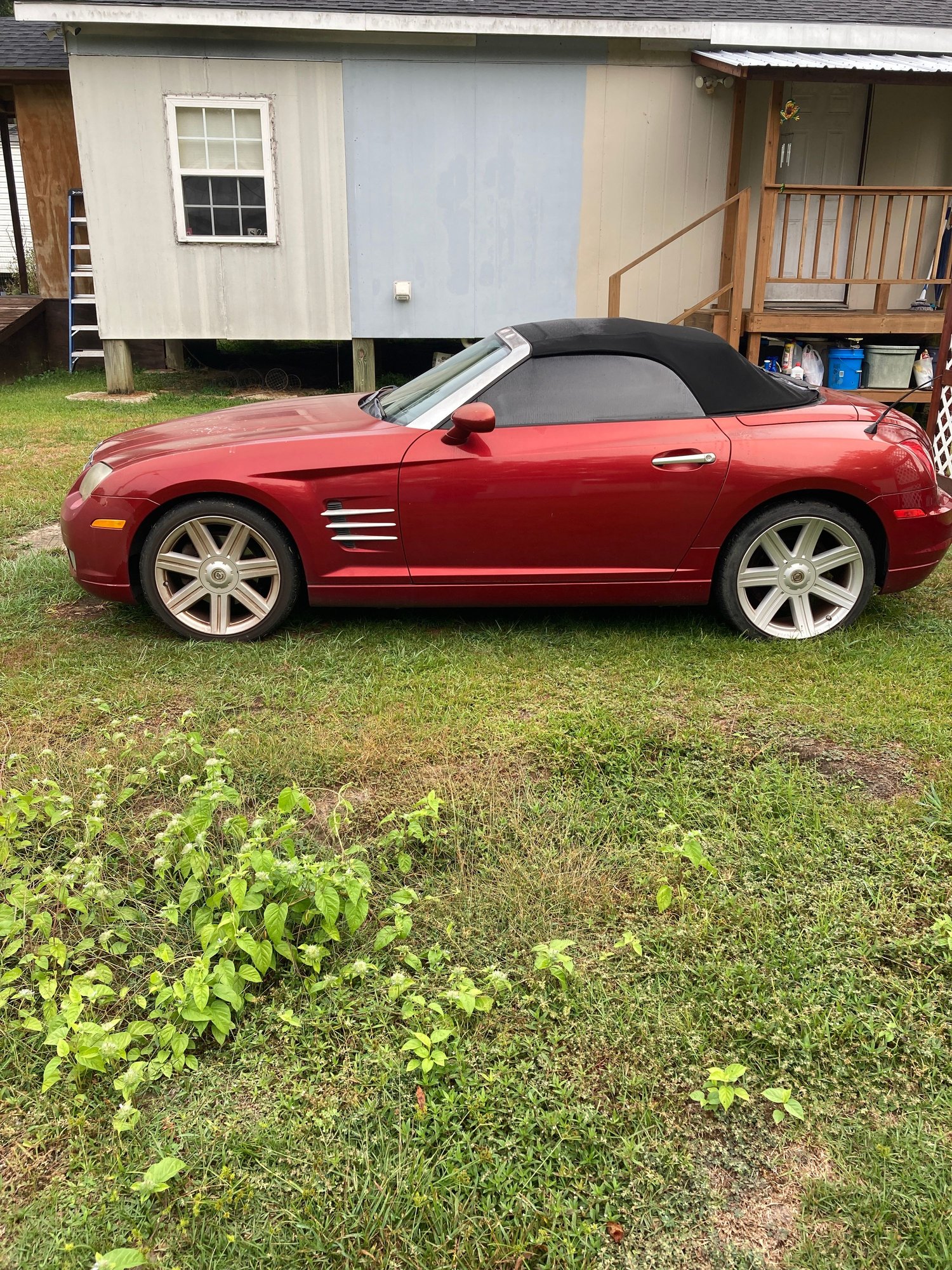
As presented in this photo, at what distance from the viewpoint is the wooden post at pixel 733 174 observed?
440 inches

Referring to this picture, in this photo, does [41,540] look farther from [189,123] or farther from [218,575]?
[189,123]

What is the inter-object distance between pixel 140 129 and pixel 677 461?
9.30m

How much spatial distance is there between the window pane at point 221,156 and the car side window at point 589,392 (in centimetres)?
825

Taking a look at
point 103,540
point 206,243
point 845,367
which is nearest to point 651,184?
point 845,367

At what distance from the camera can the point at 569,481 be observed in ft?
14.5

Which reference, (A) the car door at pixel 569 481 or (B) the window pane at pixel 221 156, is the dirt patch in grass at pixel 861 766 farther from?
(B) the window pane at pixel 221 156

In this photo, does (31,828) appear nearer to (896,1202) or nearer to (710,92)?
(896,1202)

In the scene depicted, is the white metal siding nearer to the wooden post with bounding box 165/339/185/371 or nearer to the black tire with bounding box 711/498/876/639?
the wooden post with bounding box 165/339/185/371

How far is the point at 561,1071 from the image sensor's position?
2387 millimetres

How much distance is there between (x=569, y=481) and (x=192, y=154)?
350 inches

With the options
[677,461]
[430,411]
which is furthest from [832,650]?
[430,411]

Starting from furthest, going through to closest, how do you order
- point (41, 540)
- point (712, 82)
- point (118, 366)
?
point (118, 366)
point (712, 82)
point (41, 540)

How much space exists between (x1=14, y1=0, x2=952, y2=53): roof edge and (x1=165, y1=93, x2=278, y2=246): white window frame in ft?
2.35

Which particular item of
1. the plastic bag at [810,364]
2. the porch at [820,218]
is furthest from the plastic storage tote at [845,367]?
the porch at [820,218]
